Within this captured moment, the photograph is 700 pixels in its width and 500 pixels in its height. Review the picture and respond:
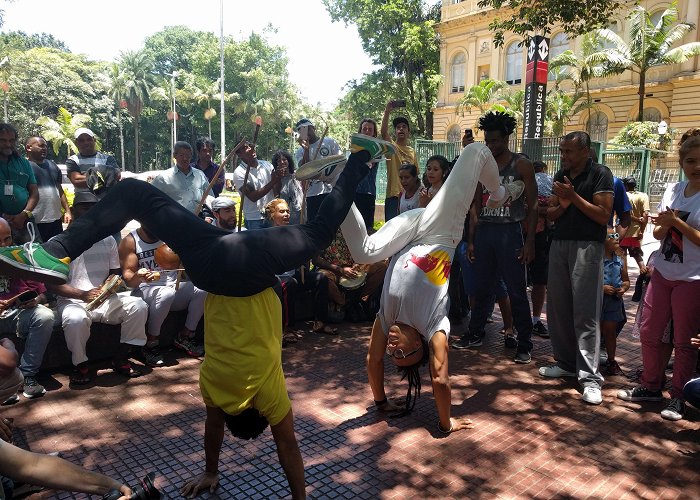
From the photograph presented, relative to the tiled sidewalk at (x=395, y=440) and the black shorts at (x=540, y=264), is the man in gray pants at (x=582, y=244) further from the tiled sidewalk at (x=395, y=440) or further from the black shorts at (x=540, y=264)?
the black shorts at (x=540, y=264)

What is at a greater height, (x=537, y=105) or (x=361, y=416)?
(x=537, y=105)

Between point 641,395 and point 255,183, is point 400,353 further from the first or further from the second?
point 255,183

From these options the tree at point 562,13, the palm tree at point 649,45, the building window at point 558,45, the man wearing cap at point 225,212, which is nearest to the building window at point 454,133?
the building window at point 558,45

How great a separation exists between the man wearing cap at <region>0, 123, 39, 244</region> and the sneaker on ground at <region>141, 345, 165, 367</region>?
185 cm

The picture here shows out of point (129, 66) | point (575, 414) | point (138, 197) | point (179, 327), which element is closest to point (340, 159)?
point (138, 197)

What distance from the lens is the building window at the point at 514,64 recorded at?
2867cm

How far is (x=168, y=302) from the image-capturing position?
15.9ft

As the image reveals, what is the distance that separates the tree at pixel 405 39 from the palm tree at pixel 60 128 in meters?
23.0

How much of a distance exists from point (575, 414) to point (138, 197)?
11.3ft

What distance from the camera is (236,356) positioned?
2.49 m

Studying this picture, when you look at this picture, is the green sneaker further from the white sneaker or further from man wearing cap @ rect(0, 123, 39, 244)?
man wearing cap @ rect(0, 123, 39, 244)

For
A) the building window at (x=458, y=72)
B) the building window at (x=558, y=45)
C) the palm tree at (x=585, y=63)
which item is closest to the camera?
the palm tree at (x=585, y=63)

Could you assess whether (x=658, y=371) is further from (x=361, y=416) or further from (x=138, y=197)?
(x=138, y=197)

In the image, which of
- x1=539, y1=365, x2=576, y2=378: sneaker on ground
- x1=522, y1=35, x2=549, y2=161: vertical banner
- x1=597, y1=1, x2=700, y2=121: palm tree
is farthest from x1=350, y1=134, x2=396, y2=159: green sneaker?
x1=597, y1=1, x2=700, y2=121: palm tree
